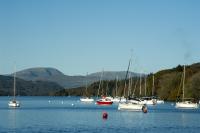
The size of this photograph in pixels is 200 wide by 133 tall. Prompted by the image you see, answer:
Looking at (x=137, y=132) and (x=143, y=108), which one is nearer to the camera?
(x=137, y=132)

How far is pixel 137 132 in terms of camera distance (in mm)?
75188

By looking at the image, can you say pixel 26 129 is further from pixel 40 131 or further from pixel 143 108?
pixel 143 108

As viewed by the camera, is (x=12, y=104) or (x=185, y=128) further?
(x=12, y=104)

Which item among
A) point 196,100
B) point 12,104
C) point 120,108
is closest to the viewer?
point 120,108

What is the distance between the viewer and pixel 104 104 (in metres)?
191

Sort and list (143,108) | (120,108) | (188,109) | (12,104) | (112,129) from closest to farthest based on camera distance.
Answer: (112,129), (143,108), (120,108), (188,109), (12,104)

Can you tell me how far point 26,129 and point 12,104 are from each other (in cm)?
8709

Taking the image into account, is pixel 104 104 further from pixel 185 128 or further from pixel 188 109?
pixel 185 128

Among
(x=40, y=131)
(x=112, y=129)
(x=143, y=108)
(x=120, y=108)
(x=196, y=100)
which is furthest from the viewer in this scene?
(x=196, y=100)

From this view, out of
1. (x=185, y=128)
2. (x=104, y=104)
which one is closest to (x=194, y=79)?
(x=104, y=104)

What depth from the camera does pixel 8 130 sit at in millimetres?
75438

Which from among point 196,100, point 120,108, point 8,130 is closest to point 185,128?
point 8,130

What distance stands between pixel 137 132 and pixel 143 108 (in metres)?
51.6

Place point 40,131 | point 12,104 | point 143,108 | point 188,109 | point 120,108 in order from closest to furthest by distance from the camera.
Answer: point 40,131 < point 143,108 < point 120,108 < point 188,109 < point 12,104
